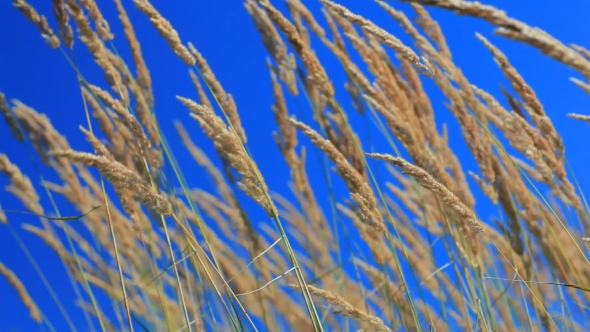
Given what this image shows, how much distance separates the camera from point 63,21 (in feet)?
5.53

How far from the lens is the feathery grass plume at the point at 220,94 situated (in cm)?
165

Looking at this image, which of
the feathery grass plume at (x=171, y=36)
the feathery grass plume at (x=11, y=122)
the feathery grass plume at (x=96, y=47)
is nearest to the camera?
the feathery grass plume at (x=171, y=36)

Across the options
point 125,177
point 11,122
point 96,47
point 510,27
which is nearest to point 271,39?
point 96,47

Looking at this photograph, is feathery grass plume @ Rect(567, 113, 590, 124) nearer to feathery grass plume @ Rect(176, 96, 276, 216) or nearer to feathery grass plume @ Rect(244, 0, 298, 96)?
feathery grass plume @ Rect(176, 96, 276, 216)

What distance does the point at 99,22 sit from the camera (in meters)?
1.80

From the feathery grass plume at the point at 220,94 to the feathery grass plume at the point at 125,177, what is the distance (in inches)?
19.3

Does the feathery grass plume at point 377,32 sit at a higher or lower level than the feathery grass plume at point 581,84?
higher

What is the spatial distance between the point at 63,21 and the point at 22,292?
986 mm

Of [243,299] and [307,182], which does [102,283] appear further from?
[307,182]

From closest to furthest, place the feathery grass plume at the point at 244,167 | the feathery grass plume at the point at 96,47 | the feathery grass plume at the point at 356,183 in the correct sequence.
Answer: the feathery grass plume at the point at 244,167
the feathery grass plume at the point at 356,183
the feathery grass plume at the point at 96,47

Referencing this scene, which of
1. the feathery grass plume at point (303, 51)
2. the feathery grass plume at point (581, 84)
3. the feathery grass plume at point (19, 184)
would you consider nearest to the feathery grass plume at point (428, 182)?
the feathery grass plume at point (581, 84)

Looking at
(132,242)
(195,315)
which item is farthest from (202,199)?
(195,315)

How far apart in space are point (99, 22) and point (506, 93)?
3.75 ft

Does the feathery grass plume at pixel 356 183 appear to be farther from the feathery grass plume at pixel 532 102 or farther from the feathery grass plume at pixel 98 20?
the feathery grass plume at pixel 98 20
